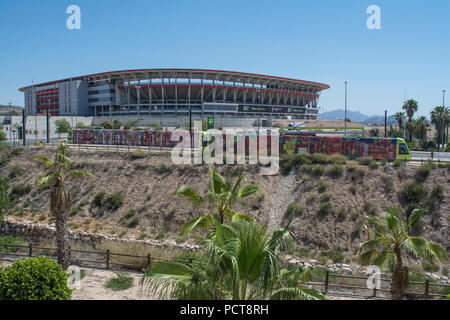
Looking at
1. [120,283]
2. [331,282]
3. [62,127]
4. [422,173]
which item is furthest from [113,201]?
[62,127]

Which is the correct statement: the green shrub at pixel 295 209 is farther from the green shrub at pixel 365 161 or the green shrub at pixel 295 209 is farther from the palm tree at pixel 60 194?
the palm tree at pixel 60 194

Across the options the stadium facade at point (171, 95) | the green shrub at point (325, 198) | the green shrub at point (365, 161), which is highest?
the stadium facade at point (171, 95)

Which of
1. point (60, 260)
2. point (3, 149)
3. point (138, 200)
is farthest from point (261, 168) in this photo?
point (3, 149)

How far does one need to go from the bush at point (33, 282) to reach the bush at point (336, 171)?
22.8 metres

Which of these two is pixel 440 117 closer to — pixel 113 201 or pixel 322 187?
pixel 322 187

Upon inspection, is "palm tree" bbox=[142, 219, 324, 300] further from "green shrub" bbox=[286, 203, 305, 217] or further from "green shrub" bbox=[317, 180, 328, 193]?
"green shrub" bbox=[317, 180, 328, 193]

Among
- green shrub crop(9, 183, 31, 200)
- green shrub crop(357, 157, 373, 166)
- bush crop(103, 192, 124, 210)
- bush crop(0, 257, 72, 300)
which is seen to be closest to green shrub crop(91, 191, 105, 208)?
bush crop(103, 192, 124, 210)

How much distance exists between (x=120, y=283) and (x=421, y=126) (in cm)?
5769

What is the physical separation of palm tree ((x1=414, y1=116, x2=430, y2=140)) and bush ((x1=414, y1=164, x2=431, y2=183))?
35668 mm

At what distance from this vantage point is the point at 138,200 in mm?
29984

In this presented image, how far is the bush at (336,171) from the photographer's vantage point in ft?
91.0

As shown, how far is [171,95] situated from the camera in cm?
9425

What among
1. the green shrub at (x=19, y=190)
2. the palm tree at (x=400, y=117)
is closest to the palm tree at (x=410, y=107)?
the palm tree at (x=400, y=117)

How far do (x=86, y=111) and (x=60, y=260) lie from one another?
310 feet
